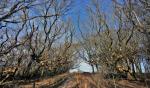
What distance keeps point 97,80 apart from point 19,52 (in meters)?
10.7

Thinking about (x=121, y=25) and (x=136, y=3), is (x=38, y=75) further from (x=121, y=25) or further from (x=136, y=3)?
(x=136, y=3)

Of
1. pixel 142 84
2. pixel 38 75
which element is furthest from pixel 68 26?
pixel 142 84

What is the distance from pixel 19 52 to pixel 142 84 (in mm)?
14225

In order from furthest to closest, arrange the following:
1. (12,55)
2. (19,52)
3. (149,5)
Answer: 1. (19,52)
2. (12,55)
3. (149,5)

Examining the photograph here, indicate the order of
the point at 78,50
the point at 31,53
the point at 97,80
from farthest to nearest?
the point at 78,50, the point at 97,80, the point at 31,53

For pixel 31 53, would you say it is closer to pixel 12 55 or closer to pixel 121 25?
pixel 12 55

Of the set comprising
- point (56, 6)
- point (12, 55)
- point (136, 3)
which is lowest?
point (12, 55)

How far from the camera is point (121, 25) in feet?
108

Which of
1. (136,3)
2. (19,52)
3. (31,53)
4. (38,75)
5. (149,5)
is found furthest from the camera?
(38,75)

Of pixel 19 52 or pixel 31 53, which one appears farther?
pixel 31 53

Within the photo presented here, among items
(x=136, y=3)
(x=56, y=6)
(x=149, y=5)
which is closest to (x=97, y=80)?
(x=56, y=6)

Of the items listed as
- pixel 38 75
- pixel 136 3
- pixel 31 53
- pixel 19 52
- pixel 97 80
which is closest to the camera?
pixel 136 3

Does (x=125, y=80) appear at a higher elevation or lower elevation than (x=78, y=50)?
lower

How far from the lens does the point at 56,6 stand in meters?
32.5
